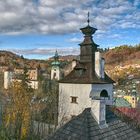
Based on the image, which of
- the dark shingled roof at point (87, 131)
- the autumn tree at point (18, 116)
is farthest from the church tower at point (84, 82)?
the autumn tree at point (18, 116)

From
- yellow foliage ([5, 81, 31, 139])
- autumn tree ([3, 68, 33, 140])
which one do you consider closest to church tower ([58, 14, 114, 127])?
autumn tree ([3, 68, 33, 140])

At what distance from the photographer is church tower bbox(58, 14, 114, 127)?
19.5 m

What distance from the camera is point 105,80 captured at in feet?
66.3

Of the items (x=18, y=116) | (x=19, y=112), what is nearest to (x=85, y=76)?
(x=18, y=116)

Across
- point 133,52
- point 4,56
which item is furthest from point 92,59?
point 133,52

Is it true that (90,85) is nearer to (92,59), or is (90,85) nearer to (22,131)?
(92,59)

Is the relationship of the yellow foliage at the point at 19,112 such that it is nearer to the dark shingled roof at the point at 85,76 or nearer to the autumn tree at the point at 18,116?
the autumn tree at the point at 18,116

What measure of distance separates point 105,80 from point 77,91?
8.31 ft

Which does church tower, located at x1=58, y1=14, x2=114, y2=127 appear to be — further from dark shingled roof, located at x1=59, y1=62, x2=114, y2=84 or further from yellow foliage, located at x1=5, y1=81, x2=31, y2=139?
yellow foliage, located at x1=5, y1=81, x2=31, y2=139

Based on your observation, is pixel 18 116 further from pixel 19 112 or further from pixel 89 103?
pixel 89 103

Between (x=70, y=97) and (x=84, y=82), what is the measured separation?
6.58 ft

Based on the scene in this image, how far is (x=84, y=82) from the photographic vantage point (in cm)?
2136

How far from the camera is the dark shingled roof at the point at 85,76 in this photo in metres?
19.7

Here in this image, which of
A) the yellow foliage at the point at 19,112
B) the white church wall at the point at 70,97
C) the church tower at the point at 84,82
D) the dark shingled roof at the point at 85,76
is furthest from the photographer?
the yellow foliage at the point at 19,112
